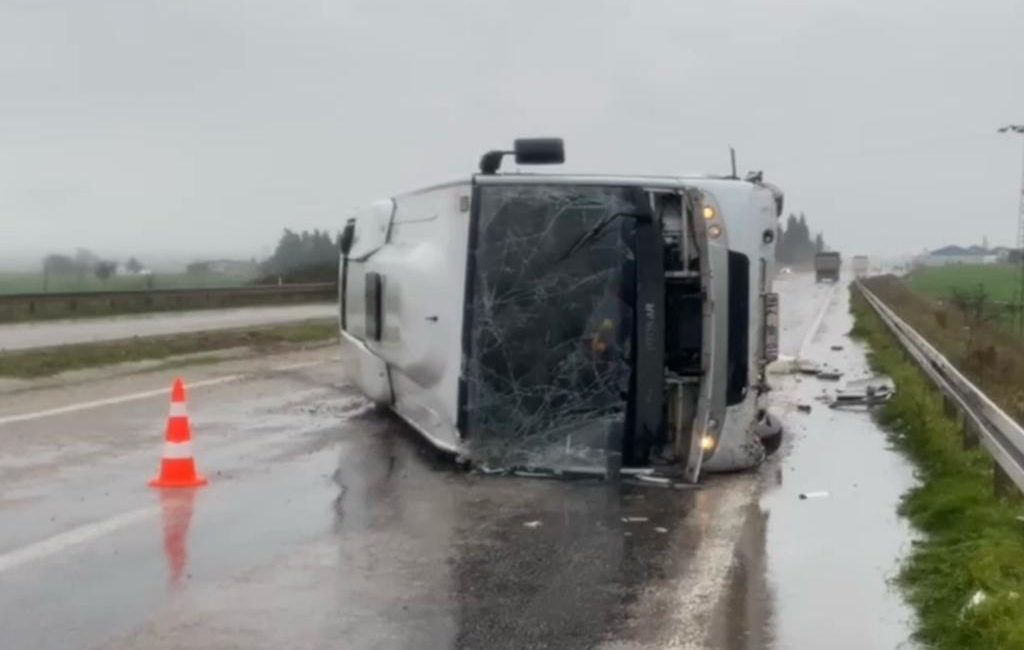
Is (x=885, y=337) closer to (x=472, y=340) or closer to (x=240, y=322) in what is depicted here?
(x=240, y=322)

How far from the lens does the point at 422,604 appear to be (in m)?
7.14

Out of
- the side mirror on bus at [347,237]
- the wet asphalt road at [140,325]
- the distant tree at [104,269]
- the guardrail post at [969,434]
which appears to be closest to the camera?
the guardrail post at [969,434]

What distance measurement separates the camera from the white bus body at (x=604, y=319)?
11.0 metres

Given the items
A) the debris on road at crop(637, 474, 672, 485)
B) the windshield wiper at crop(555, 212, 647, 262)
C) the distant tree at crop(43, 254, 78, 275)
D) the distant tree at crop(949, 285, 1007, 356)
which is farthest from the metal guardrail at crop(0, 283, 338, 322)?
the debris on road at crop(637, 474, 672, 485)

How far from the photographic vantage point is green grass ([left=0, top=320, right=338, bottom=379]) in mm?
20625

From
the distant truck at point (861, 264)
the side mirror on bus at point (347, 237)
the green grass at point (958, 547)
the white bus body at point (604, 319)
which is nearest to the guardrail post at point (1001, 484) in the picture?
the green grass at point (958, 547)

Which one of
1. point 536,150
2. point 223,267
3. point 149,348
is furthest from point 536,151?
point 223,267

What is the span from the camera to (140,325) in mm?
33812

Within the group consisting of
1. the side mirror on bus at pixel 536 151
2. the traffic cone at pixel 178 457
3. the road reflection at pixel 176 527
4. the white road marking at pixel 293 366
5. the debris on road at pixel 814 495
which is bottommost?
the white road marking at pixel 293 366

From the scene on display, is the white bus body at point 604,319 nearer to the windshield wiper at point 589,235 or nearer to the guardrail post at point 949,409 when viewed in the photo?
the windshield wiper at point 589,235

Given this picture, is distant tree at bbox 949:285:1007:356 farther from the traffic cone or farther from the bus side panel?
the traffic cone

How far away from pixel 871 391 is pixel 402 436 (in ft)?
23.5

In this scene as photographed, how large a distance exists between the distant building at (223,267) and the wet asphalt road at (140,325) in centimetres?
689

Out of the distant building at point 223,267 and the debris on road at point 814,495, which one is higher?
the distant building at point 223,267
